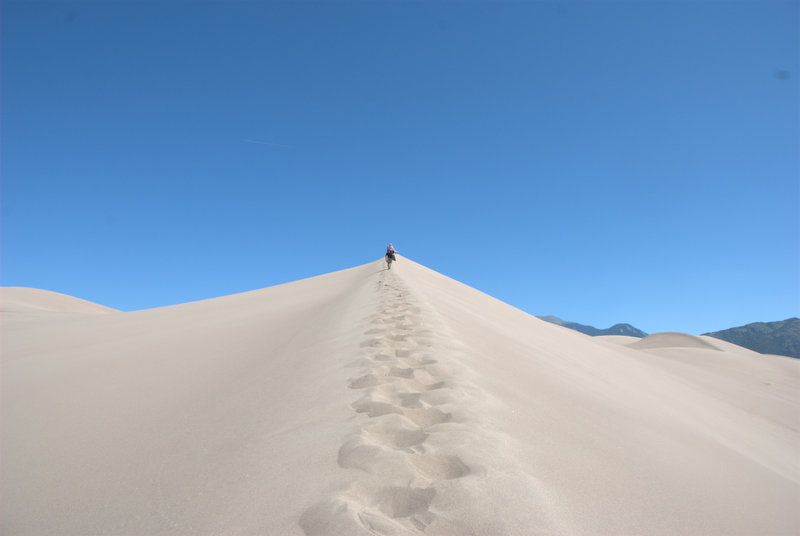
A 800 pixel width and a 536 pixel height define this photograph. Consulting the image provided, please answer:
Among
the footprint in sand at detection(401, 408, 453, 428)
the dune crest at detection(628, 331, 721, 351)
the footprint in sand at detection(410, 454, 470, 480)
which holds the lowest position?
the footprint in sand at detection(410, 454, 470, 480)

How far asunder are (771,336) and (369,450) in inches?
3419

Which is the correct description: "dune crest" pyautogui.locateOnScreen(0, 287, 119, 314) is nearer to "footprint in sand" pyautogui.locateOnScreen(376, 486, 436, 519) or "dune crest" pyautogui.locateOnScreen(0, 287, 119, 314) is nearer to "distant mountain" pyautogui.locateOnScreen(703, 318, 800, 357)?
"footprint in sand" pyautogui.locateOnScreen(376, 486, 436, 519)

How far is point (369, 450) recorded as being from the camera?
1.72 metres

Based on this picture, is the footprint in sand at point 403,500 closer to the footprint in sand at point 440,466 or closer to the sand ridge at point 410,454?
the sand ridge at point 410,454

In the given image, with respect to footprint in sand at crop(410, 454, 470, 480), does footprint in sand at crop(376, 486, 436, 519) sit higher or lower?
lower

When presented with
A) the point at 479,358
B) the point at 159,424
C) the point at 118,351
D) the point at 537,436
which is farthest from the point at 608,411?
the point at 118,351

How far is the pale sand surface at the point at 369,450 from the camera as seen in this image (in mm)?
1449

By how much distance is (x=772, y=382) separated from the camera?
1109 centimetres

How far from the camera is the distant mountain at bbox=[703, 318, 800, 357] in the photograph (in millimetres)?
59906

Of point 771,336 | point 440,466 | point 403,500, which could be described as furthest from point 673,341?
point 771,336

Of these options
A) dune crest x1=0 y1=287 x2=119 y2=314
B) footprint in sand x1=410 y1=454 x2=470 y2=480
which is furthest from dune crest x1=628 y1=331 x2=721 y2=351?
dune crest x1=0 y1=287 x2=119 y2=314

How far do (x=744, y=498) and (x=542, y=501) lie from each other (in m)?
1.38

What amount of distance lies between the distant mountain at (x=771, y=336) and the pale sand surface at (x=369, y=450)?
77316 millimetres

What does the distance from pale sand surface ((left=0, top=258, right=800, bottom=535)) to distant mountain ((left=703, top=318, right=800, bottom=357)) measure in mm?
77316
